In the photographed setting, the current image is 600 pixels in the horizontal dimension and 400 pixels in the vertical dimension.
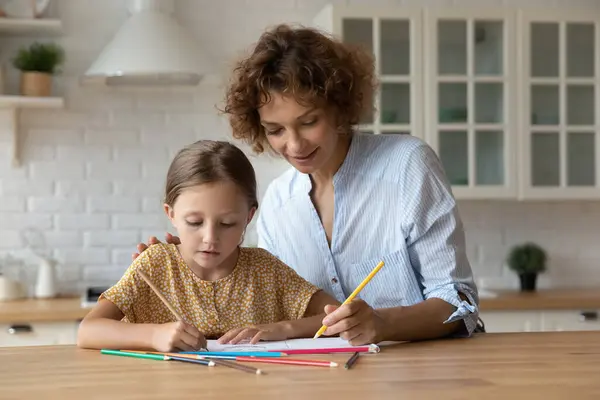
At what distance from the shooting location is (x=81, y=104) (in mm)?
4457

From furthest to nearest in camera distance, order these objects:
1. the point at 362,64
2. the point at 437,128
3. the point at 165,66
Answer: the point at 437,128
the point at 165,66
the point at 362,64

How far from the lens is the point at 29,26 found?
429 centimetres

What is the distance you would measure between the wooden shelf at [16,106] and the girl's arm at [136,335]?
248 centimetres

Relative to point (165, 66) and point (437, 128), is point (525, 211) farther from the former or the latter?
point (165, 66)

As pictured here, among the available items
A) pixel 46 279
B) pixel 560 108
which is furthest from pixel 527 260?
pixel 46 279

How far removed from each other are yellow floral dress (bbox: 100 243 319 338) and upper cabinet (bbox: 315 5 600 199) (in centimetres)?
222

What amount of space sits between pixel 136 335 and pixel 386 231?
76 cm

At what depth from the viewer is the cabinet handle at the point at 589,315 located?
4.18m

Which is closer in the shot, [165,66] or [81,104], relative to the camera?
[165,66]

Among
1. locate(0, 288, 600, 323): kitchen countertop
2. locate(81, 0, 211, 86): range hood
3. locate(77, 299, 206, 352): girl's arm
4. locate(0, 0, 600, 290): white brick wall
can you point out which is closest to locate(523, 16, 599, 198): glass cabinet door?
locate(0, 288, 600, 323): kitchen countertop

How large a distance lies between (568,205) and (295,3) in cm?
173

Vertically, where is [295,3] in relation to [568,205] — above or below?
above

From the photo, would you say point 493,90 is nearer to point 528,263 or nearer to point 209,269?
point 528,263

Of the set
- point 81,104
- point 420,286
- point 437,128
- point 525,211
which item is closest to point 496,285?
point 525,211
